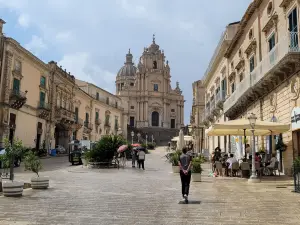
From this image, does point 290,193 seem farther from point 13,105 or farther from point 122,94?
point 122,94

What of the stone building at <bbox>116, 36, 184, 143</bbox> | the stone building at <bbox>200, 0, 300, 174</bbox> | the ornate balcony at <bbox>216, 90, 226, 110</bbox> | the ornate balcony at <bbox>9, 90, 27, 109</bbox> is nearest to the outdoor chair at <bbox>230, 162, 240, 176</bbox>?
the stone building at <bbox>200, 0, 300, 174</bbox>

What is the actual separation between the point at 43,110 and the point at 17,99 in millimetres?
5509

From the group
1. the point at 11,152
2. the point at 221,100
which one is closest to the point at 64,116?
the point at 221,100

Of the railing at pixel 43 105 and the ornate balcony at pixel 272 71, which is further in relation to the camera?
the railing at pixel 43 105

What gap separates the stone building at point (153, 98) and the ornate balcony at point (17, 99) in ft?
155

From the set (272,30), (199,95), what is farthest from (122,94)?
(272,30)

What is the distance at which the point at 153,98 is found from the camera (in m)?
81.8

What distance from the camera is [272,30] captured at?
17781 mm

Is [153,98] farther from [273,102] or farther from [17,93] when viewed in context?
[273,102]

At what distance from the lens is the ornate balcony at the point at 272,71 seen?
45.4 ft

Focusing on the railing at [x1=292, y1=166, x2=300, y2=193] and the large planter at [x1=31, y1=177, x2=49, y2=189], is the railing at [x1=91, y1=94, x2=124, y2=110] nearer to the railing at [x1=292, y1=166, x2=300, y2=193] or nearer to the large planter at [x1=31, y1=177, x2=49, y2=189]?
the large planter at [x1=31, y1=177, x2=49, y2=189]

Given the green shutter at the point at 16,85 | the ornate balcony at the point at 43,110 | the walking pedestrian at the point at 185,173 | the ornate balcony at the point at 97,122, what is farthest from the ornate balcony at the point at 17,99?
the walking pedestrian at the point at 185,173

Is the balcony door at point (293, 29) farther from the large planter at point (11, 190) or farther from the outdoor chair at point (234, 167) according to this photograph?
the large planter at point (11, 190)

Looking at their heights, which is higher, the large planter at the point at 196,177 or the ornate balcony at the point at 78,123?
the ornate balcony at the point at 78,123
